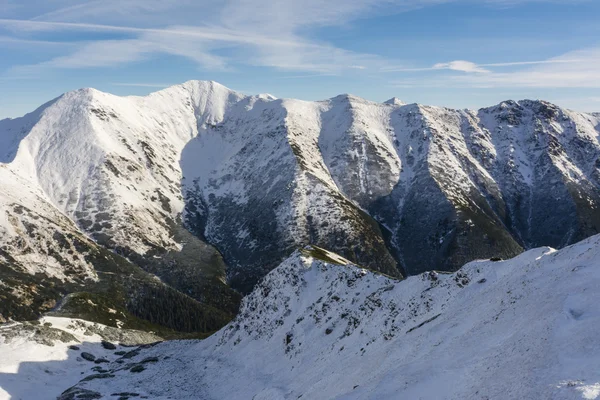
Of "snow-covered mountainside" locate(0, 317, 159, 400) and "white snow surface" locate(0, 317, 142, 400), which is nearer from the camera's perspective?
"white snow surface" locate(0, 317, 142, 400)

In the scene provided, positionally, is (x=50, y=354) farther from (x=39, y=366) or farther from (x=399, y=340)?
(x=399, y=340)

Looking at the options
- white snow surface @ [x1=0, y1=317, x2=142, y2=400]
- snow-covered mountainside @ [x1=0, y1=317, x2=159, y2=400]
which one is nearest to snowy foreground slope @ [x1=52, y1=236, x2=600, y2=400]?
white snow surface @ [x1=0, y1=317, x2=142, y2=400]

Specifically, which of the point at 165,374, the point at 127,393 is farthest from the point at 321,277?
the point at 127,393

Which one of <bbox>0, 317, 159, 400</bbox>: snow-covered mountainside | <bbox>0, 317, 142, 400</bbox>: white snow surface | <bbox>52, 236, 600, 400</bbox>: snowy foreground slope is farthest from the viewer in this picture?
<bbox>0, 317, 159, 400</bbox>: snow-covered mountainside

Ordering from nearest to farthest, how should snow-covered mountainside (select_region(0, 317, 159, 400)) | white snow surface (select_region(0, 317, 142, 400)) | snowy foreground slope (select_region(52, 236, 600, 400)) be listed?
snowy foreground slope (select_region(52, 236, 600, 400)), white snow surface (select_region(0, 317, 142, 400)), snow-covered mountainside (select_region(0, 317, 159, 400))

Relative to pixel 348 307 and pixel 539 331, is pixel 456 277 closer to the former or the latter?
pixel 348 307

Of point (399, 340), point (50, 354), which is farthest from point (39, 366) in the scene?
point (399, 340)

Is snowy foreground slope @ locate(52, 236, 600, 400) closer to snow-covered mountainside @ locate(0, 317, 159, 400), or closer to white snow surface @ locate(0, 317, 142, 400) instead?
white snow surface @ locate(0, 317, 142, 400)

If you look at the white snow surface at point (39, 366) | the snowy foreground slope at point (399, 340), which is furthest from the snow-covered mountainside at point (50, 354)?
the snowy foreground slope at point (399, 340)

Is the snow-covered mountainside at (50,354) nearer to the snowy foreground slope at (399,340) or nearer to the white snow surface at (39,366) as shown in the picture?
the white snow surface at (39,366)
